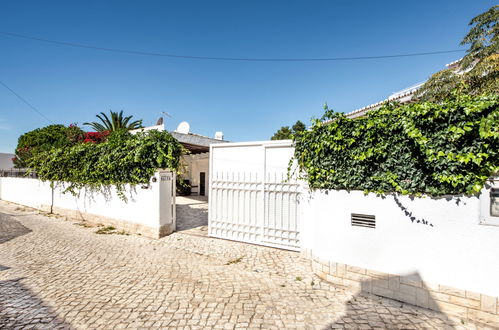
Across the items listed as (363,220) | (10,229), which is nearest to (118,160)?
(10,229)

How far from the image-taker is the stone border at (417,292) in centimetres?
292

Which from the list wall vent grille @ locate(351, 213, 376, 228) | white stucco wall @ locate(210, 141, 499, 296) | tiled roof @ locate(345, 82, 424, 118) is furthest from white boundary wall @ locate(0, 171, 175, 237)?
tiled roof @ locate(345, 82, 424, 118)

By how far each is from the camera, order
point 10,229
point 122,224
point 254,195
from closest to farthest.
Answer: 1. point 254,195
2. point 122,224
3. point 10,229

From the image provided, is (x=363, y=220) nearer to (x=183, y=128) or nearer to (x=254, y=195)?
(x=254, y=195)

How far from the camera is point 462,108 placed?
9.59 ft

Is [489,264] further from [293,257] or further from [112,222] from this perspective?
[112,222]

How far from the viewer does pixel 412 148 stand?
10.8 feet

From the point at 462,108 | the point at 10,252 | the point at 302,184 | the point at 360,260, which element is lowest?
the point at 10,252

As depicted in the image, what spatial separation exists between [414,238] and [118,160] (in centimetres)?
767

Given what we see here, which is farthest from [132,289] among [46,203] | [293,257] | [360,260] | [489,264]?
[46,203]

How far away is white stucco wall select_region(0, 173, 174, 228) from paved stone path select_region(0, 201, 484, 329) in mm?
1063

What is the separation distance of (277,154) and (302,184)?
3.19 ft

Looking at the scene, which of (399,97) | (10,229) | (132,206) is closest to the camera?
(132,206)

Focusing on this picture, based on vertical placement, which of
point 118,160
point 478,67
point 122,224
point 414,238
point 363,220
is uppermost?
point 478,67
